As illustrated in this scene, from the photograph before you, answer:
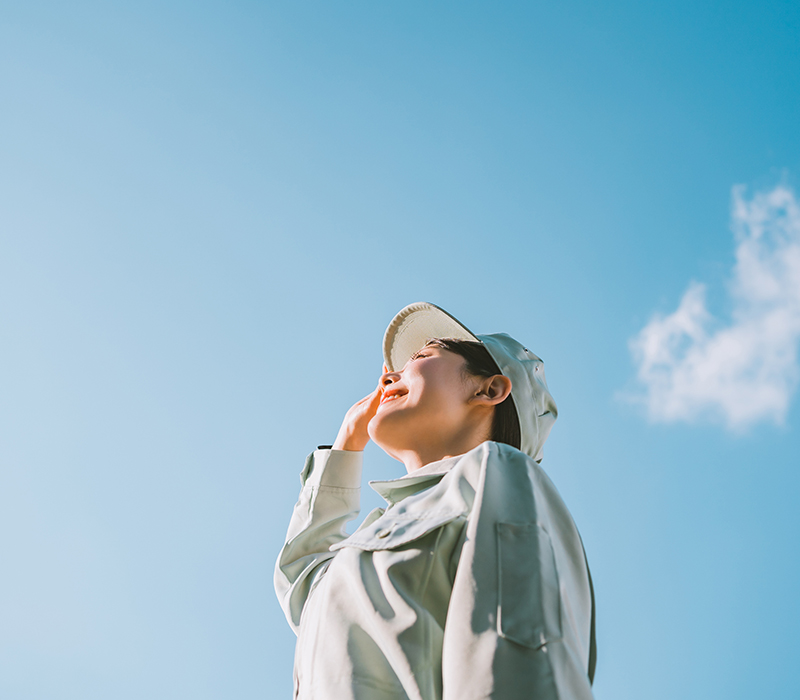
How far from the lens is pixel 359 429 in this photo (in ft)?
9.82

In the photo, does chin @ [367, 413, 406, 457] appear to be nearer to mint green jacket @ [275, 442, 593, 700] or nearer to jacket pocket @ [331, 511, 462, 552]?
mint green jacket @ [275, 442, 593, 700]

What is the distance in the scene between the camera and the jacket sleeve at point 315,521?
101 inches

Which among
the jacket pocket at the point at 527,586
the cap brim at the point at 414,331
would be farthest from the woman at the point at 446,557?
the cap brim at the point at 414,331

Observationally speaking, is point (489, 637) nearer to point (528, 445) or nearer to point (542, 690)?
point (542, 690)

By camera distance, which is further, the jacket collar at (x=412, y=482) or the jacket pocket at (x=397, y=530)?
the jacket collar at (x=412, y=482)

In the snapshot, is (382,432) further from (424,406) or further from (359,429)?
(359,429)

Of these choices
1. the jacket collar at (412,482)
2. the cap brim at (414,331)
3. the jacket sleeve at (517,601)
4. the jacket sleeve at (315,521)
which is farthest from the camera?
the cap brim at (414,331)

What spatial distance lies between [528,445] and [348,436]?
0.79m

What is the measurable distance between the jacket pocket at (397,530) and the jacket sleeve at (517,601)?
143 millimetres

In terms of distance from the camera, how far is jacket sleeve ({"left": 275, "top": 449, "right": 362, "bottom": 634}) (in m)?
2.58

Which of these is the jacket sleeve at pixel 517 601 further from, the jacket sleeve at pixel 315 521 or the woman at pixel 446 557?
the jacket sleeve at pixel 315 521

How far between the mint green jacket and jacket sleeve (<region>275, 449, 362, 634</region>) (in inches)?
12.0

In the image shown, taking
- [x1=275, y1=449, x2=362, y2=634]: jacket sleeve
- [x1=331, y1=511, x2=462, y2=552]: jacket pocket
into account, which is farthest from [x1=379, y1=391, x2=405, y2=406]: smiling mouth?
[x1=331, y1=511, x2=462, y2=552]: jacket pocket

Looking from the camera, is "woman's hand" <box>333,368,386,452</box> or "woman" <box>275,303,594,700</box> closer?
"woman" <box>275,303,594,700</box>
